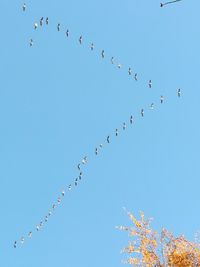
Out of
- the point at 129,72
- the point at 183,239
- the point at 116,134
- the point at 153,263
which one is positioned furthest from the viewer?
the point at 183,239

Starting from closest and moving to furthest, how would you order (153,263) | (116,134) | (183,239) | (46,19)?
(46,19) < (116,134) < (153,263) < (183,239)

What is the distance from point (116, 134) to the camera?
19.0m

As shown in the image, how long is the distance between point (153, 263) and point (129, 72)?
12618 mm

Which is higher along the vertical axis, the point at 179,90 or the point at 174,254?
the point at 179,90

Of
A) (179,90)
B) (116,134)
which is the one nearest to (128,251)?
(116,134)

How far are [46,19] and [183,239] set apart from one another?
16.8m

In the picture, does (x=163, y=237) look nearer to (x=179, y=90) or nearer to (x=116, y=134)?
(x=116, y=134)

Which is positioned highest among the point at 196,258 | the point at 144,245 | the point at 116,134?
the point at 116,134

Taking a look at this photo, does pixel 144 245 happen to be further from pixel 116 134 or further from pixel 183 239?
pixel 116 134

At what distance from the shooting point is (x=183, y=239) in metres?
25.7

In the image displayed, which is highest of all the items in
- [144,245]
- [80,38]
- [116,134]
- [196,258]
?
[80,38]

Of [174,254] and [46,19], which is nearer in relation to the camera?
[46,19]

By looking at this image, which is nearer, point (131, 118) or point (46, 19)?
point (46, 19)

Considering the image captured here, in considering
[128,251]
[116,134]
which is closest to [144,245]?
[128,251]
